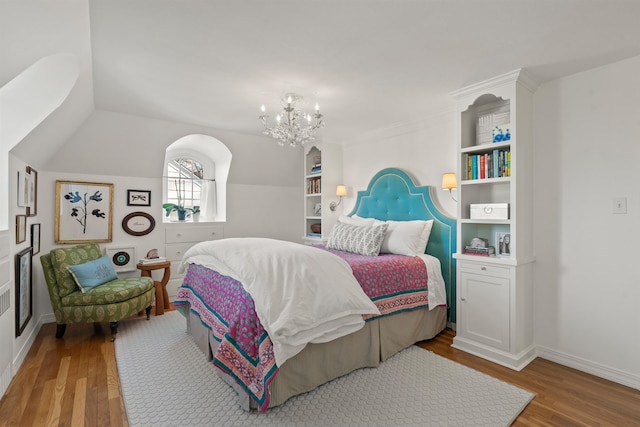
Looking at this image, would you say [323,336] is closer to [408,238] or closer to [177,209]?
[408,238]

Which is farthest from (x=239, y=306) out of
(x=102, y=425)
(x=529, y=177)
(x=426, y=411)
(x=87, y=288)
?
(x=529, y=177)

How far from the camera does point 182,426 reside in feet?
6.09

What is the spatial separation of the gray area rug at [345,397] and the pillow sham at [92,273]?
84 cm

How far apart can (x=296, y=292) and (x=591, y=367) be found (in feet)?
7.82

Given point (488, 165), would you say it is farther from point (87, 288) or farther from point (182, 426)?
point (87, 288)

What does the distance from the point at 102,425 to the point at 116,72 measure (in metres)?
2.49

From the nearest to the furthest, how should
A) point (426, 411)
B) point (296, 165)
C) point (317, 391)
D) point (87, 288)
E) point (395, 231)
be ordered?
point (426, 411) < point (317, 391) < point (87, 288) < point (395, 231) < point (296, 165)

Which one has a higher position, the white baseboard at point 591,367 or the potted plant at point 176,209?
the potted plant at point 176,209

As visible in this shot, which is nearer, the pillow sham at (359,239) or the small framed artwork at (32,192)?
the small framed artwork at (32,192)

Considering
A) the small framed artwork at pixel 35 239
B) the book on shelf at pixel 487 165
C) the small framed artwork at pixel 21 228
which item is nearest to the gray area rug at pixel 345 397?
the small framed artwork at pixel 21 228

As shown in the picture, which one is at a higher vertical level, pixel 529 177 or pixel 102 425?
pixel 529 177

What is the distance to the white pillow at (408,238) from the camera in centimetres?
→ 340

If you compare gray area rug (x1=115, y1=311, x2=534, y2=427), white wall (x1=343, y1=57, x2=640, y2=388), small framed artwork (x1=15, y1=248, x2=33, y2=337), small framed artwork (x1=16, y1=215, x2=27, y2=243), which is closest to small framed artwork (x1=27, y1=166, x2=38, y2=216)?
small framed artwork (x1=16, y1=215, x2=27, y2=243)

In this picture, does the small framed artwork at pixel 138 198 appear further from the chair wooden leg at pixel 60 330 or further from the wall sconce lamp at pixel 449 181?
the wall sconce lamp at pixel 449 181
